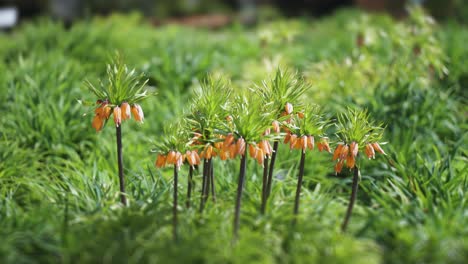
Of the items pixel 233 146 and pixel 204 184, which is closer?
pixel 233 146

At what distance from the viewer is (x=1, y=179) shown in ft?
11.6

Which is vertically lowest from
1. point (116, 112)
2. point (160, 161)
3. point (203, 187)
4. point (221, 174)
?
point (221, 174)

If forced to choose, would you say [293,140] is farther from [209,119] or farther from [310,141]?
[209,119]

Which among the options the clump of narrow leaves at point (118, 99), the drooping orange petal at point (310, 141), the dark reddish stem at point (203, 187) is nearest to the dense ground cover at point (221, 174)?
the dark reddish stem at point (203, 187)

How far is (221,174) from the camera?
3.68 metres

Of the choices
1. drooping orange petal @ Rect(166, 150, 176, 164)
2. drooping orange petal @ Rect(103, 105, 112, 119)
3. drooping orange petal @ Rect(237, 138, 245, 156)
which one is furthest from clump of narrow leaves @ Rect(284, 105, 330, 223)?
drooping orange petal @ Rect(103, 105, 112, 119)

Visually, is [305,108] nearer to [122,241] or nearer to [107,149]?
[122,241]

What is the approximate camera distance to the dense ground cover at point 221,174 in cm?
251

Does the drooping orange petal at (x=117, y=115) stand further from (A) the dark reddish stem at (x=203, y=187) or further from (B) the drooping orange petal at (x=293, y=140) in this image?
(B) the drooping orange petal at (x=293, y=140)

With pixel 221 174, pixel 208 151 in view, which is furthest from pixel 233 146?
pixel 221 174

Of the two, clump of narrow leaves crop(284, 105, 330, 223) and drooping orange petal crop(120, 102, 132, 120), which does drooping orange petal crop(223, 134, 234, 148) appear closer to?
clump of narrow leaves crop(284, 105, 330, 223)

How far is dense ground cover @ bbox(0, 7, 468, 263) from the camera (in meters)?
2.51

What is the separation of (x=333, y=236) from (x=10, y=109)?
3.39 meters

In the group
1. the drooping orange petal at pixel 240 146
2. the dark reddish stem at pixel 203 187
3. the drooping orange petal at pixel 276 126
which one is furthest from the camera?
the dark reddish stem at pixel 203 187
